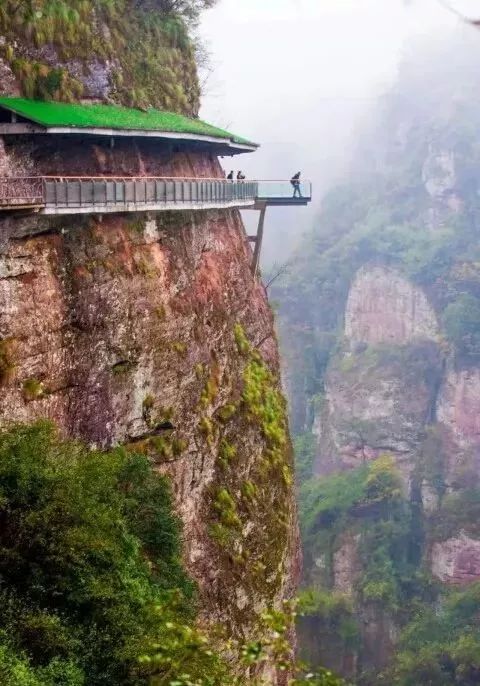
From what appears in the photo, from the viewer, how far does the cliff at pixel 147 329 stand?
16.8 m

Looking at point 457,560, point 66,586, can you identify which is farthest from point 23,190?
point 457,560

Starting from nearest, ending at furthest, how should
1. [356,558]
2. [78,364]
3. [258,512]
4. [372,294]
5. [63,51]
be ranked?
[78,364] → [63,51] → [258,512] → [356,558] → [372,294]

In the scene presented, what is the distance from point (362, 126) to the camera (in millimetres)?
138500

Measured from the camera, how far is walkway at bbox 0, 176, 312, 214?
53.2 feet

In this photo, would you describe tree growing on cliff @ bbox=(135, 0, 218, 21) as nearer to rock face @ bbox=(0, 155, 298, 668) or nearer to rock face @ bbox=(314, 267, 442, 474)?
rock face @ bbox=(0, 155, 298, 668)

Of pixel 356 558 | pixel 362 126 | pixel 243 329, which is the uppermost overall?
pixel 362 126

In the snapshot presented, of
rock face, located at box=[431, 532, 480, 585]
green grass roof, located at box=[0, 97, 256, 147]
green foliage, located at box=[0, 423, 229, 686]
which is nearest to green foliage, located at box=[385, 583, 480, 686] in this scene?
rock face, located at box=[431, 532, 480, 585]

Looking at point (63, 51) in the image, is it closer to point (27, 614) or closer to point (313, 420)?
point (27, 614)

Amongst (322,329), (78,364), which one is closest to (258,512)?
(78,364)

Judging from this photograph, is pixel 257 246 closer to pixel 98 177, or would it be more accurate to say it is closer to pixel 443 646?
pixel 98 177

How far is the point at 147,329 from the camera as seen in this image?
19562 mm

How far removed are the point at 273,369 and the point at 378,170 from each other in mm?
98980

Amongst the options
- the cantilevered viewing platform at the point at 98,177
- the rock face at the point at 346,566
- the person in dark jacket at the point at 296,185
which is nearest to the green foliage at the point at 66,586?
the cantilevered viewing platform at the point at 98,177

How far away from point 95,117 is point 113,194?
201 cm
